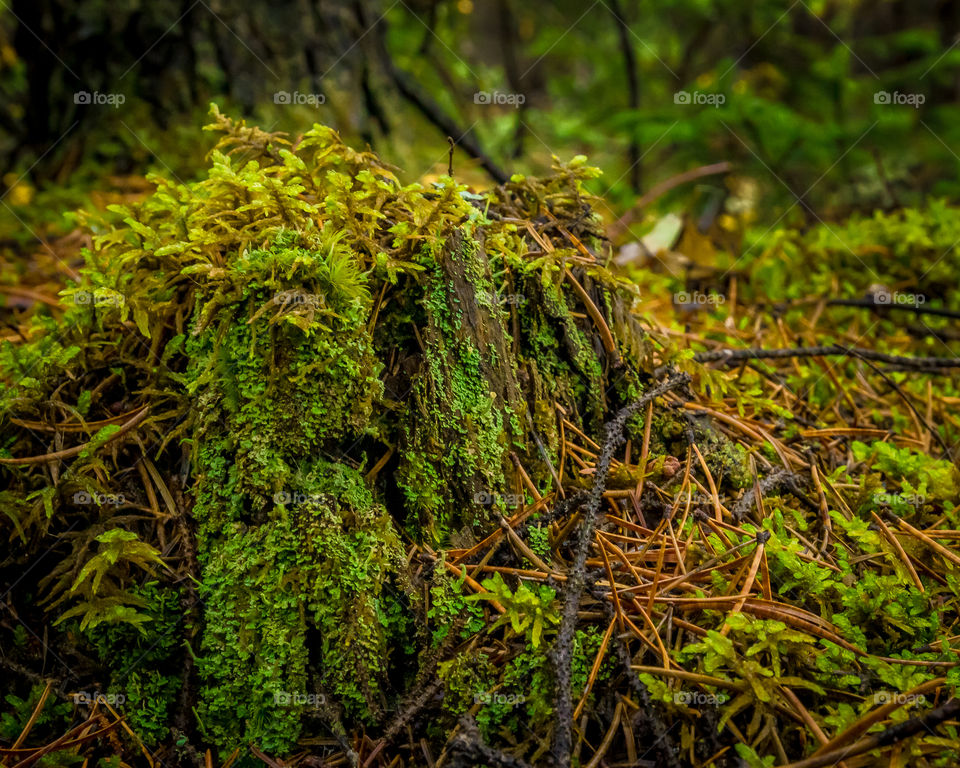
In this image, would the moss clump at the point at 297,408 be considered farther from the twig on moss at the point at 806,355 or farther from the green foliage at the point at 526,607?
the twig on moss at the point at 806,355

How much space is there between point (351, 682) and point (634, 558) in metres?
0.85

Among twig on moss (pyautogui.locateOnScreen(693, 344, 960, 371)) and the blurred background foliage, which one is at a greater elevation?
the blurred background foliage

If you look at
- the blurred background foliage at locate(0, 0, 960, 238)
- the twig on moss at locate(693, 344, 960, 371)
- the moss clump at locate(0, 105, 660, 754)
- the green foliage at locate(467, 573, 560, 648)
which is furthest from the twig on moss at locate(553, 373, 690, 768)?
the blurred background foliage at locate(0, 0, 960, 238)

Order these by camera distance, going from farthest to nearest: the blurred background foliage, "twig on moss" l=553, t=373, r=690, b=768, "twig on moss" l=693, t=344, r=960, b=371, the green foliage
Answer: the blurred background foliage, "twig on moss" l=693, t=344, r=960, b=371, the green foliage, "twig on moss" l=553, t=373, r=690, b=768

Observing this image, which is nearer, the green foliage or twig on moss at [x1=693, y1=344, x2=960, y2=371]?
the green foliage

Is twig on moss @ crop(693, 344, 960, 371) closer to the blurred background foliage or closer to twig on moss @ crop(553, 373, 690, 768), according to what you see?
twig on moss @ crop(553, 373, 690, 768)

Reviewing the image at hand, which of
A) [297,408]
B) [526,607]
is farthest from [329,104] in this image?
[526,607]

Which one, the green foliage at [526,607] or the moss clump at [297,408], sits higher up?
the moss clump at [297,408]

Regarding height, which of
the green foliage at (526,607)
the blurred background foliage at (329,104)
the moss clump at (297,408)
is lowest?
the green foliage at (526,607)

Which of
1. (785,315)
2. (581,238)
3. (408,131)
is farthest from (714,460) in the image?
(408,131)

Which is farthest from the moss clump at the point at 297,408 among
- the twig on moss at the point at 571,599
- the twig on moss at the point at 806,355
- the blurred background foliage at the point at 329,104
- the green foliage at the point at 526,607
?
the blurred background foliage at the point at 329,104

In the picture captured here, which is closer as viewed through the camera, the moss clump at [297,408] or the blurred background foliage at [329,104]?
the moss clump at [297,408]

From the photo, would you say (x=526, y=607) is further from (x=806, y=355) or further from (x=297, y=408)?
(x=806, y=355)

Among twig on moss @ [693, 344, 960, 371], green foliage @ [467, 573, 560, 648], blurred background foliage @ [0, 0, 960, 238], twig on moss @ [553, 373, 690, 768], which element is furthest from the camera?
blurred background foliage @ [0, 0, 960, 238]
